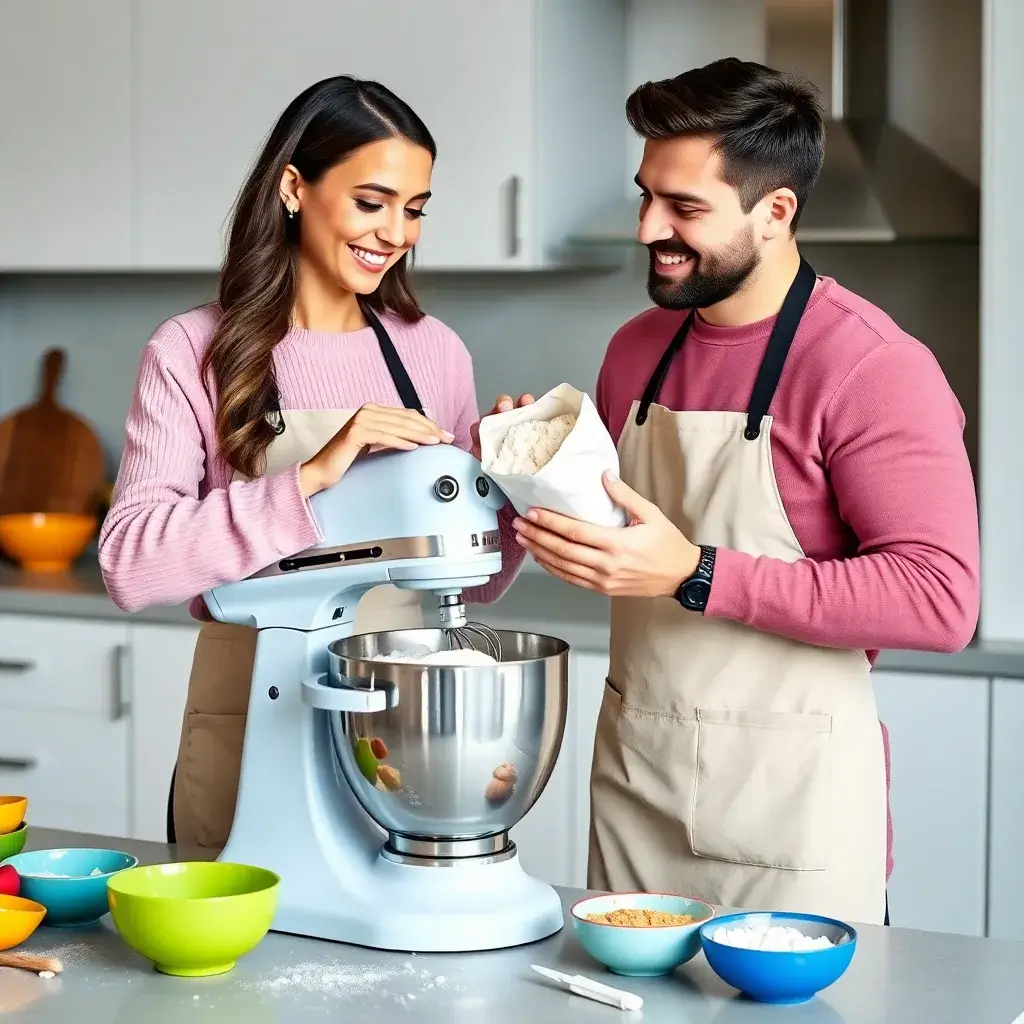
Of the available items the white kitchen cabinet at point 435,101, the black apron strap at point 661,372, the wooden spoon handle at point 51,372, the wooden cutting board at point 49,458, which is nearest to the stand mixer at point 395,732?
the black apron strap at point 661,372

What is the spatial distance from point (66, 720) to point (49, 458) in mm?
861

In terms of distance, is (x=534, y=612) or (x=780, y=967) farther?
(x=534, y=612)

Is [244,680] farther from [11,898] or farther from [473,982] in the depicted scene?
[473,982]

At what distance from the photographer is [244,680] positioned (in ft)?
5.90

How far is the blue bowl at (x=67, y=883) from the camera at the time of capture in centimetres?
135

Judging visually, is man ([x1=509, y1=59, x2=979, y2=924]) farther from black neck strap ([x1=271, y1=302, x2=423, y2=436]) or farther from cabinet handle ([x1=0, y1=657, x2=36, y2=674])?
cabinet handle ([x1=0, y1=657, x2=36, y2=674])

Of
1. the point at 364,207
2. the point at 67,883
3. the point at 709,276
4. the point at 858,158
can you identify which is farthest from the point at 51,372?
the point at 67,883

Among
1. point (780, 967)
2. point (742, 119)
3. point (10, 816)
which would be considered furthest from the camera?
point (742, 119)

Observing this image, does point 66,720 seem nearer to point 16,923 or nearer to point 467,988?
point 16,923

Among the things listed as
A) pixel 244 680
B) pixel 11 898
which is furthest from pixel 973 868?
pixel 11 898

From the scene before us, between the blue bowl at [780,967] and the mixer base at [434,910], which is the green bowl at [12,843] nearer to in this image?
the mixer base at [434,910]

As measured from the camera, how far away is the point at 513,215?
3010mm

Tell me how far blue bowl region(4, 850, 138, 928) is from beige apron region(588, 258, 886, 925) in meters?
0.61

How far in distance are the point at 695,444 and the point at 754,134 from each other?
349 millimetres
